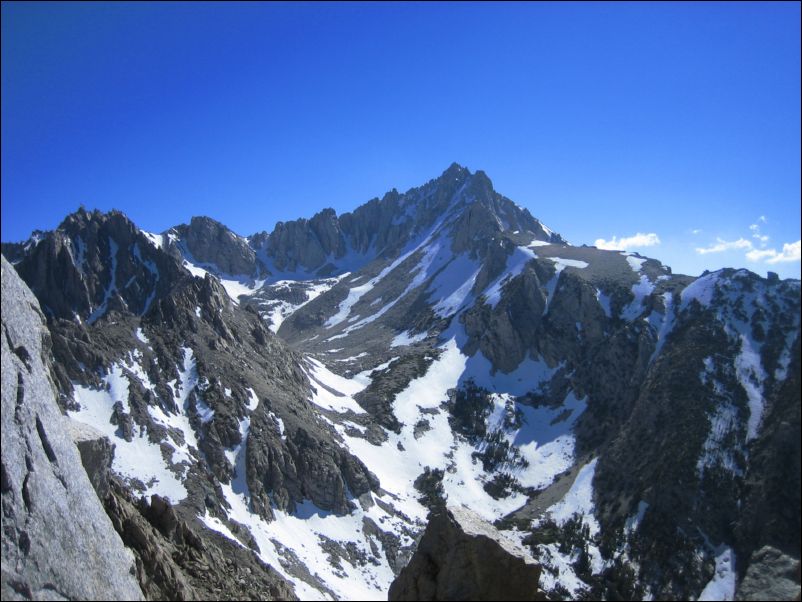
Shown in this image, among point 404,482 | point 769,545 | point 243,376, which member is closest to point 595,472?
point 404,482

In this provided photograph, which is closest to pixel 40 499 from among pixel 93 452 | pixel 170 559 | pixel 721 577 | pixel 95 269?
pixel 93 452

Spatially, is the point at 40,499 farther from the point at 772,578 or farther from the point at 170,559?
the point at 772,578

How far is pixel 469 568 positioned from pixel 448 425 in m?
93.5

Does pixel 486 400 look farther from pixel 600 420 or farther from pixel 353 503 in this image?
pixel 353 503

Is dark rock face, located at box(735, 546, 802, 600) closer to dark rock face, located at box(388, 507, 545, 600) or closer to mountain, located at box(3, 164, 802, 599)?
mountain, located at box(3, 164, 802, 599)

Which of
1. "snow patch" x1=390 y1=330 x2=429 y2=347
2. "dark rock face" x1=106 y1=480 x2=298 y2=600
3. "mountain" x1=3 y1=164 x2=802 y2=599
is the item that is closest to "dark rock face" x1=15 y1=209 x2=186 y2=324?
"mountain" x1=3 y1=164 x2=802 y2=599

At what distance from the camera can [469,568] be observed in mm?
14773

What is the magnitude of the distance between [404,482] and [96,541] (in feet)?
243

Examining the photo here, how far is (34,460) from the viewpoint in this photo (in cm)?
1614

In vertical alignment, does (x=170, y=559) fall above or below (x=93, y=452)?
below

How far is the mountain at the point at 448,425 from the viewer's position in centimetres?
5288

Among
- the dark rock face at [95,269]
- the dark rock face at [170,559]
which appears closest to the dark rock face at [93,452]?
the dark rock face at [170,559]

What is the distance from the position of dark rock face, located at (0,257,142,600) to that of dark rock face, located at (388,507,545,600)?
951cm

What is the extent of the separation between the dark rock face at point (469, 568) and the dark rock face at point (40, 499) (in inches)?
375
